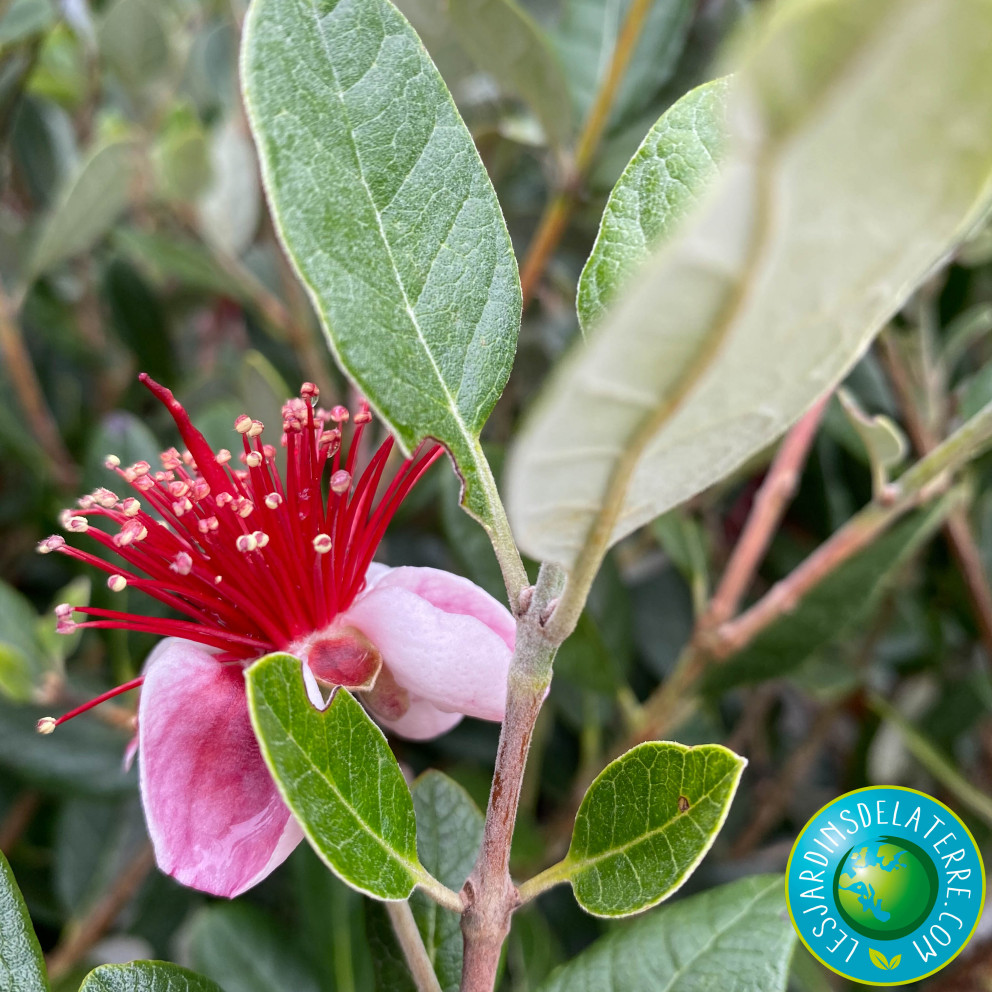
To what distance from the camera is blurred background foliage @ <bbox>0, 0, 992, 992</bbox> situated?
94 cm

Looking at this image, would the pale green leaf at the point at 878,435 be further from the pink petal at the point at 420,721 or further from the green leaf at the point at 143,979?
the green leaf at the point at 143,979

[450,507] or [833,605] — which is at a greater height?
[450,507]

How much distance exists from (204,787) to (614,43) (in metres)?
0.96

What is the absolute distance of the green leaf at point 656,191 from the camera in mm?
469

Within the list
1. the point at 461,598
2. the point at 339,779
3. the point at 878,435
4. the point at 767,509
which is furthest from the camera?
the point at 767,509

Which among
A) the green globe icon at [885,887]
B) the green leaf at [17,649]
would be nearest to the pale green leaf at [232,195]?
the green leaf at [17,649]

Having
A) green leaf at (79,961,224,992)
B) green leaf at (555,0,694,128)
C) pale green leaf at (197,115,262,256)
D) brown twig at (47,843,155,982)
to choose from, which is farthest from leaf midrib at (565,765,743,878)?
pale green leaf at (197,115,262,256)

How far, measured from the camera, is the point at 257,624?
0.59 m

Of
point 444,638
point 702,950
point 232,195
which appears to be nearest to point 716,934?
point 702,950

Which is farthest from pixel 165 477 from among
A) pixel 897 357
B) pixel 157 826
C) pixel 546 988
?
pixel 897 357

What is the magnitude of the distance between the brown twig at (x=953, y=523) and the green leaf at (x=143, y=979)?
89 cm

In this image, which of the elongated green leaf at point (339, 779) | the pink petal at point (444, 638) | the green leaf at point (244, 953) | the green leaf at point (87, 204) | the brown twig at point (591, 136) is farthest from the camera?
the green leaf at point (87, 204)

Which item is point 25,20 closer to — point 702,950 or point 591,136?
point 591,136

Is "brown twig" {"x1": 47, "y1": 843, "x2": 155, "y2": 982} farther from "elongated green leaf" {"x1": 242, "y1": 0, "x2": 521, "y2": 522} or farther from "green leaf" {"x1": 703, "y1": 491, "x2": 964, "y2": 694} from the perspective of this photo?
"elongated green leaf" {"x1": 242, "y1": 0, "x2": 521, "y2": 522}
